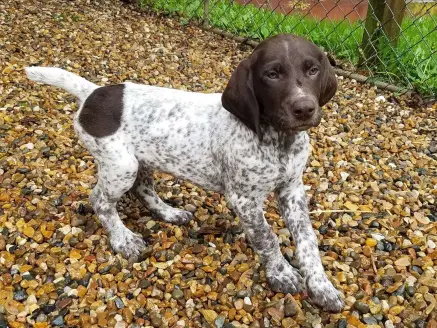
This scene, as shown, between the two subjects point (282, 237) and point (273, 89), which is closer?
point (273, 89)

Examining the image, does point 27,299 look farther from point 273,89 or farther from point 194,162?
point 273,89

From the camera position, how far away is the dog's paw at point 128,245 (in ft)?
10.5

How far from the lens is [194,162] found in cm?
300

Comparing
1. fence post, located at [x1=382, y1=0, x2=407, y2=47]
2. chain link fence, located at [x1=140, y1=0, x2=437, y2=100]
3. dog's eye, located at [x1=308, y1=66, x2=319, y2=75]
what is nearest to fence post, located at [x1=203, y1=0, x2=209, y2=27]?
chain link fence, located at [x1=140, y1=0, x2=437, y2=100]

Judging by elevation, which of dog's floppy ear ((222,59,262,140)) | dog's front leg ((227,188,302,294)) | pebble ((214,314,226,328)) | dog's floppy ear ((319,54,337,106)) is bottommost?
pebble ((214,314,226,328))

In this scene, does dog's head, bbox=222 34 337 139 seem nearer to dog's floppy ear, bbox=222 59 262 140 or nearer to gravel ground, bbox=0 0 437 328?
dog's floppy ear, bbox=222 59 262 140

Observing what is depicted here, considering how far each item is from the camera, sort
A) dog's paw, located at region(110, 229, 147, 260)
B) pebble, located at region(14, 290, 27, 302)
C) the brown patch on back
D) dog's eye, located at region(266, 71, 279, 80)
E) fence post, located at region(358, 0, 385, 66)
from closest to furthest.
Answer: dog's eye, located at region(266, 71, 279, 80)
pebble, located at region(14, 290, 27, 302)
the brown patch on back
dog's paw, located at region(110, 229, 147, 260)
fence post, located at region(358, 0, 385, 66)

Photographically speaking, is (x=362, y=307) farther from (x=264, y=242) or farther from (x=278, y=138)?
(x=278, y=138)

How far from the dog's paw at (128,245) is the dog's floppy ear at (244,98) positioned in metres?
1.15

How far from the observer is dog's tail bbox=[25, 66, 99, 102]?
10.2 feet

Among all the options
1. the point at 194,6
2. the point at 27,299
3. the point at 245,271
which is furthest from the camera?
the point at 194,6

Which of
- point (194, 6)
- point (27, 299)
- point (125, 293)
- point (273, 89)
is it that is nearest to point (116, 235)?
point (125, 293)

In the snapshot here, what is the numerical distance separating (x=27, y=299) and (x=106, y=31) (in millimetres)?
4002

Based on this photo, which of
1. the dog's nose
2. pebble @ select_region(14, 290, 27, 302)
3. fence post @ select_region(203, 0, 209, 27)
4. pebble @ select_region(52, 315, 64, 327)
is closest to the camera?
the dog's nose
